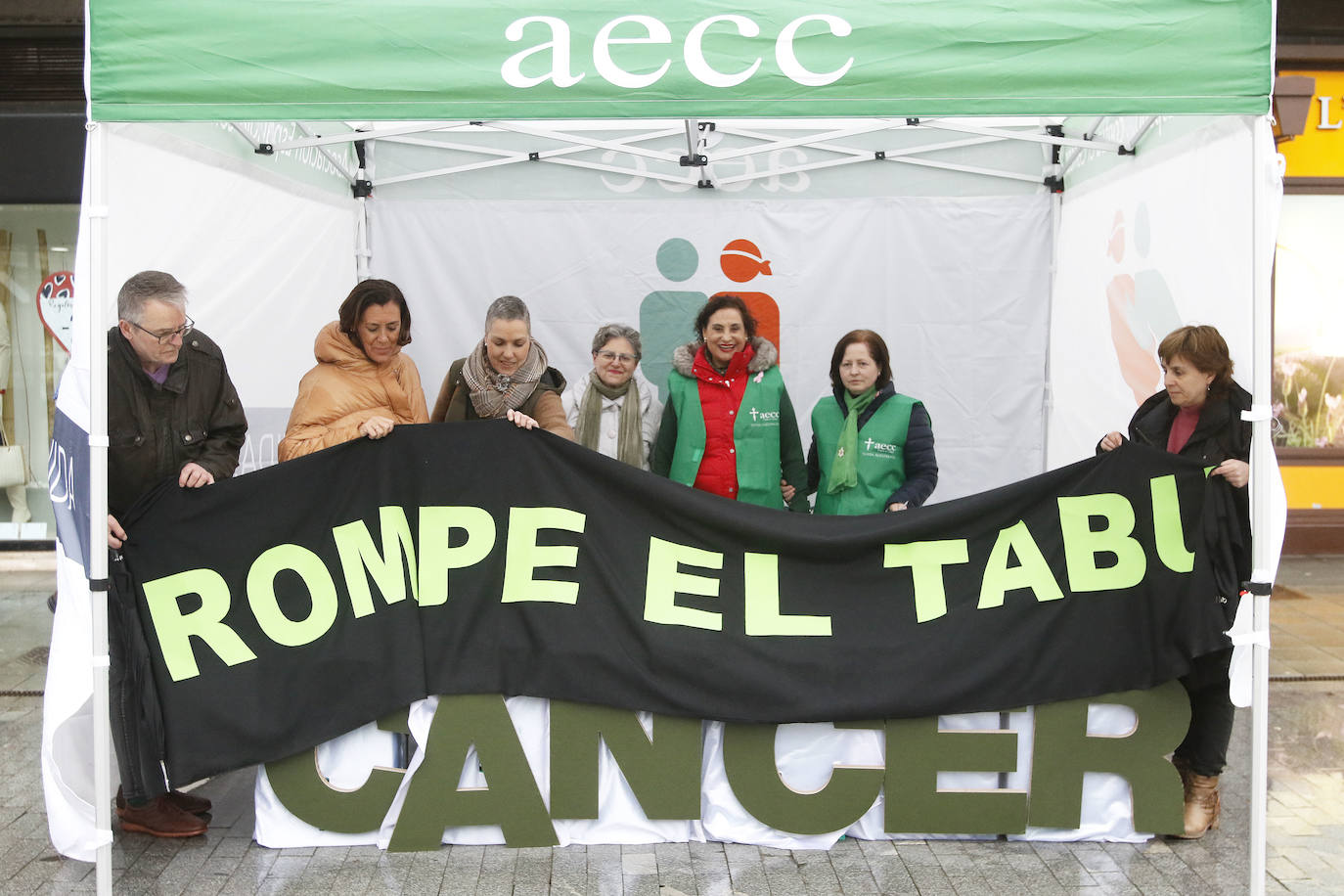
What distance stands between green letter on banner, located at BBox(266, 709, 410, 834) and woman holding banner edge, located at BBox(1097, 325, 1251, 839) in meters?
2.59

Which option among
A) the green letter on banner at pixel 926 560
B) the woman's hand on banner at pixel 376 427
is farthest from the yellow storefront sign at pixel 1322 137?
the woman's hand on banner at pixel 376 427

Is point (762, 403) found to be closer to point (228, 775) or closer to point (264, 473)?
point (264, 473)

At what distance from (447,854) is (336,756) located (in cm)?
48

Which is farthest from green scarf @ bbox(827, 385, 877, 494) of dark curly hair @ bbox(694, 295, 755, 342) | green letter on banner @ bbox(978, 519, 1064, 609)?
green letter on banner @ bbox(978, 519, 1064, 609)

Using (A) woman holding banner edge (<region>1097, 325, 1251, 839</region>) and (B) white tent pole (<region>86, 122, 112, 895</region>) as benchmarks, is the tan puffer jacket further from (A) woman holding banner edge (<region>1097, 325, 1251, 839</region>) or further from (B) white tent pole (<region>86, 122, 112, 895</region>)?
(A) woman holding banner edge (<region>1097, 325, 1251, 839</region>)

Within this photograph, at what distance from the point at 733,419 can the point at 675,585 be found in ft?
3.70

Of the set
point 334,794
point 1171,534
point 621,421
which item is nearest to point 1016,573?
point 1171,534

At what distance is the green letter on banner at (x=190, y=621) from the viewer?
368 centimetres

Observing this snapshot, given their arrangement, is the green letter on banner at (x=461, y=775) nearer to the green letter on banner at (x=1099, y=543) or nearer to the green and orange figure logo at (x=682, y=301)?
the green letter on banner at (x=1099, y=543)

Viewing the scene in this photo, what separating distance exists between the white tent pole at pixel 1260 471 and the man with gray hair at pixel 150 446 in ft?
10.5

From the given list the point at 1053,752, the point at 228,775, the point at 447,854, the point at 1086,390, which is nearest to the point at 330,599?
the point at 447,854

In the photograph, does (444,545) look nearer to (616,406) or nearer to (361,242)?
(616,406)

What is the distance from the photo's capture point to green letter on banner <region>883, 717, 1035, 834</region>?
3877 millimetres

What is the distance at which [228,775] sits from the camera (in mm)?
4539
